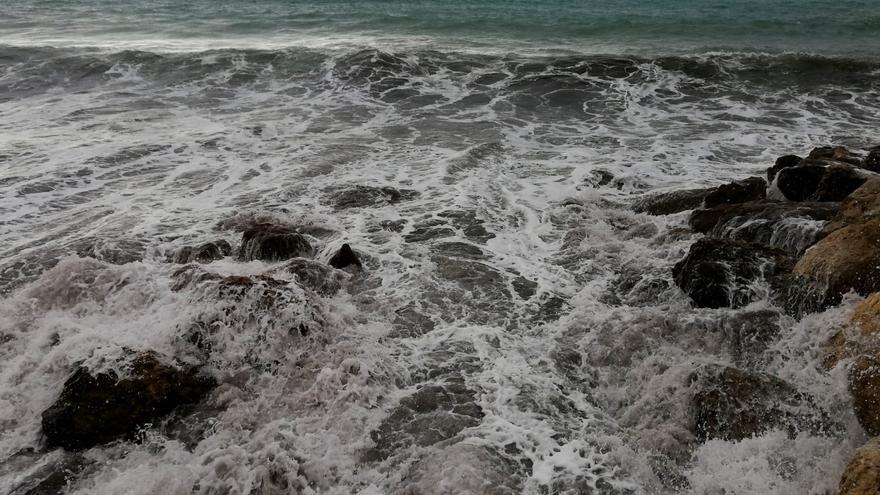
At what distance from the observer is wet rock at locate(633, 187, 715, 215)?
985 cm

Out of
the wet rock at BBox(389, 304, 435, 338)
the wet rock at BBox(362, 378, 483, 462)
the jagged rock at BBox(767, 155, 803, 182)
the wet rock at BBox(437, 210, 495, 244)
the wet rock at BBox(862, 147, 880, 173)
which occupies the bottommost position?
the wet rock at BBox(362, 378, 483, 462)

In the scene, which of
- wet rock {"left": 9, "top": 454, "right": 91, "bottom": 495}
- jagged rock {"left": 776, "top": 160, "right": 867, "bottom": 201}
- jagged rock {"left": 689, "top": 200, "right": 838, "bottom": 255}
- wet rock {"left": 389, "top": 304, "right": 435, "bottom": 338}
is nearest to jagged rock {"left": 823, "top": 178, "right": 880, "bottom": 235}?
jagged rock {"left": 689, "top": 200, "right": 838, "bottom": 255}

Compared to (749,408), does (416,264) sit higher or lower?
lower

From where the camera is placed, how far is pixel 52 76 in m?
21.2

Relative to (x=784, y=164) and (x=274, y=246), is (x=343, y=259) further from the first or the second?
(x=784, y=164)

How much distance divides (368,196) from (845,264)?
7.61m

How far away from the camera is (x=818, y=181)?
922 cm

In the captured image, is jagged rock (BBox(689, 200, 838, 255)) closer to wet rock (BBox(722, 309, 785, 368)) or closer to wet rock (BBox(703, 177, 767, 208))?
wet rock (BBox(703, 177, 767, 208))

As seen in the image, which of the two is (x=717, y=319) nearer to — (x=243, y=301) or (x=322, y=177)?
(x=243, y=301)

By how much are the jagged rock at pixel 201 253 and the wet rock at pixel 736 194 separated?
7897mm

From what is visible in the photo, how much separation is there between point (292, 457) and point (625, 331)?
13.0ft

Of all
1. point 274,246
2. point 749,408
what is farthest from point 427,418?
point 274,246

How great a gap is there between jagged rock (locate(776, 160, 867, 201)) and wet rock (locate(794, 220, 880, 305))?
2.77 meters

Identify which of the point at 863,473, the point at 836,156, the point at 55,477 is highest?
the point at 836,156
